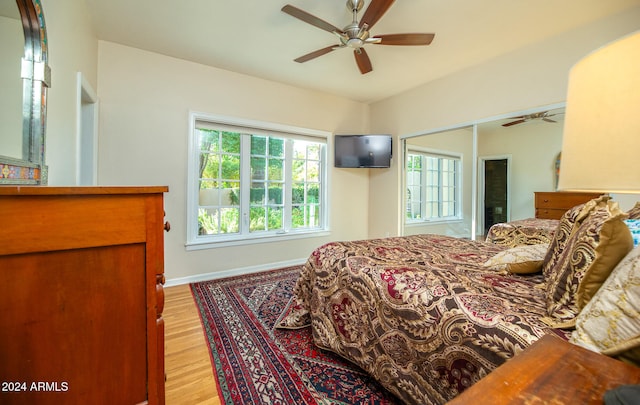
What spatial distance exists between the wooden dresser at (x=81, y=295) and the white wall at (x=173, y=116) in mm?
2384

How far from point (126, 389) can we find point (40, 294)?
0.43 m

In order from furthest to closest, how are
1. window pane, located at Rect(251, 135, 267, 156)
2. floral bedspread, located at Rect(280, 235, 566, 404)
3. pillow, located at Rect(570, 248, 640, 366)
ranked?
window pane, located at Rect(251, 135, 267, 156) < floral bedspread, located at Rect(280, 235, 566, 404) < pillow, located at Rect(570, 248, 640, 366)

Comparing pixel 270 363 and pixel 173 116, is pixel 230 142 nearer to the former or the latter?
pixel 173 116

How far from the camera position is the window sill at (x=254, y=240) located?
10.2 ft

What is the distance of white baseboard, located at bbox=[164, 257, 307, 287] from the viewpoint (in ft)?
9.90

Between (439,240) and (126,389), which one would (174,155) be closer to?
(126,389)

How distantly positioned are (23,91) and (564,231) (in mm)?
2692

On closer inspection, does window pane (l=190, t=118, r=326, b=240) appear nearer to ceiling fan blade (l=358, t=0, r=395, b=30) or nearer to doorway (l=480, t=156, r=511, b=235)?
ceiling fan blade (l=358, t=0, r=395, b=30)

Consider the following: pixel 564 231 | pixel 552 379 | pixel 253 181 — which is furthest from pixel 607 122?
pixel 253 181

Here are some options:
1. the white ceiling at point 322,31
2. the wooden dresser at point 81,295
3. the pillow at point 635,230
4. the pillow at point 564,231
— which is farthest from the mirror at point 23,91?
the pillow at point 635,230

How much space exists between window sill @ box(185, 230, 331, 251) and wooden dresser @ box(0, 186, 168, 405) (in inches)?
93.2

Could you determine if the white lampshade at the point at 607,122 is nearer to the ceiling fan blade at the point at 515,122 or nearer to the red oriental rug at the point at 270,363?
the red oriental rug at the point at 270,363

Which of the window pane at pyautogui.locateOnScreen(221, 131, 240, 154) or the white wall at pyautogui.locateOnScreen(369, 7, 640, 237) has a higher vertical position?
the white wall at pyautogui.locateOnScreen(369, 7, 640, 237)

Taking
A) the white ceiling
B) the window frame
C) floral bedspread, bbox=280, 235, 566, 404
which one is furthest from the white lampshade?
the window frame
